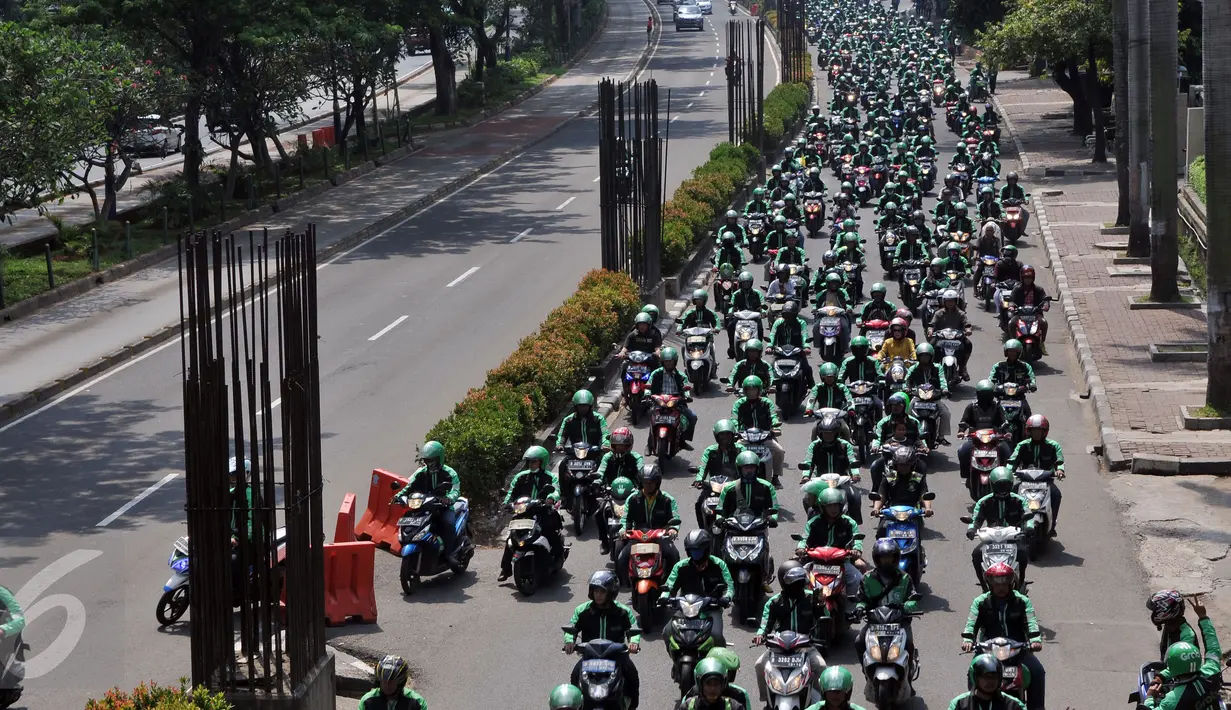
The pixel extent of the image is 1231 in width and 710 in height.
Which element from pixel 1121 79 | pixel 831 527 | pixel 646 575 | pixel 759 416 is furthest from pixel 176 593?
pixel 1121 79

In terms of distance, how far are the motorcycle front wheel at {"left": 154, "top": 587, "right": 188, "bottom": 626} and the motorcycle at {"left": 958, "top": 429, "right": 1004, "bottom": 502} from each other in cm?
855

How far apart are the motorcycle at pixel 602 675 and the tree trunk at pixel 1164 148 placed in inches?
751

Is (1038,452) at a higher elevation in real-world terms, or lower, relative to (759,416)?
lower

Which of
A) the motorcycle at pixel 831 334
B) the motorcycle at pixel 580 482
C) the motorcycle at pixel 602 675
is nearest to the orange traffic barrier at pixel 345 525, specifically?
the motorcycle at pixel 580 482

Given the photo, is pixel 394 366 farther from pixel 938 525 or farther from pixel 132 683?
pixel 132 683

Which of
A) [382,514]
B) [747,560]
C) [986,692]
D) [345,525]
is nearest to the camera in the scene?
[986,692]

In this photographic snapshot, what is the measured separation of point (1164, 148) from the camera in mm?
29484

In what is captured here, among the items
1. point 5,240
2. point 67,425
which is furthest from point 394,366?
point 5,240

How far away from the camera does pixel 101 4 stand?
132 ft

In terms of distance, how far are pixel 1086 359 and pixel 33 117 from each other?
1926 cm

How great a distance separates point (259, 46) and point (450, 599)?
28.7 metres

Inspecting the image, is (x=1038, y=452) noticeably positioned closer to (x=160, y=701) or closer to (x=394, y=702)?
(x=394, y=702)

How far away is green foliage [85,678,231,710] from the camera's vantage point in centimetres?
1052

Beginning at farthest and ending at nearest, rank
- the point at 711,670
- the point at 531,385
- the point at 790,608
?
the point at 531,385 → the point at 790,608 → the point at 711,670
